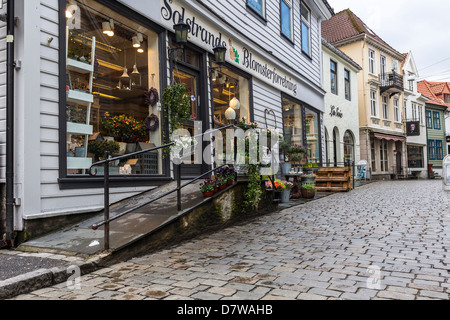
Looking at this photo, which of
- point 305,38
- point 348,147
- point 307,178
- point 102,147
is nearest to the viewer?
point 102,147

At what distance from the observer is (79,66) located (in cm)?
560

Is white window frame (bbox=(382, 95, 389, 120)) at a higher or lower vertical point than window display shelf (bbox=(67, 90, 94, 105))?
higher

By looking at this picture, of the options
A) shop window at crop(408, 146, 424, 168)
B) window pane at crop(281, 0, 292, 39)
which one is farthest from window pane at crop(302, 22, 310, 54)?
shop window at crop(408, 146, 424, 168)

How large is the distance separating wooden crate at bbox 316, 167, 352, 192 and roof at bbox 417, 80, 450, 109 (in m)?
28.3

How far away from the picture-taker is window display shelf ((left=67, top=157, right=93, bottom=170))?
204 inches

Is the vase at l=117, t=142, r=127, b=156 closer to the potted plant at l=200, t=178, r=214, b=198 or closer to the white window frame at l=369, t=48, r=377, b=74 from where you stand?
the potted plant at l=200, t=178, r=214, b=198

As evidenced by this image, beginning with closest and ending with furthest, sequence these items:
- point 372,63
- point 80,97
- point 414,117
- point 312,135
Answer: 1. point 80,97
2. point 312,135
3. point 372,63
4. point 414,117

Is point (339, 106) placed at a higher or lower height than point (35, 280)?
higher

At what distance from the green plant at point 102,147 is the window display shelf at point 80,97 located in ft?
2.10

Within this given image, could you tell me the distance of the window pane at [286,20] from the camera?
12.1m

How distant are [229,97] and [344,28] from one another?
18.2 m

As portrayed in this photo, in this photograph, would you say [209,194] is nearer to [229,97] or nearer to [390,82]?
[229,97]

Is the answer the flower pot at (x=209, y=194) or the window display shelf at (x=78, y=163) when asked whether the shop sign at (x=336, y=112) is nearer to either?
the flower pot at (x=209, y=194)

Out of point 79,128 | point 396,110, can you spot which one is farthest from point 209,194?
point 396,110
